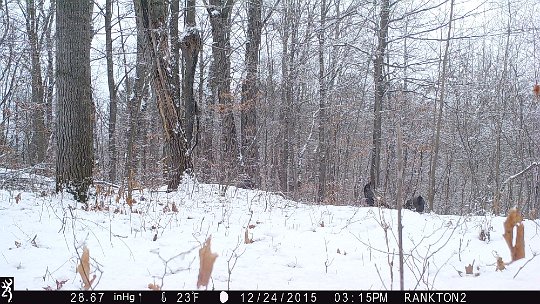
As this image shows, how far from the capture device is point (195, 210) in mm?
5957

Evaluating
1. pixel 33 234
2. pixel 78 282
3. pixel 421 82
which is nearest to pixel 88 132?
pixel 33 234

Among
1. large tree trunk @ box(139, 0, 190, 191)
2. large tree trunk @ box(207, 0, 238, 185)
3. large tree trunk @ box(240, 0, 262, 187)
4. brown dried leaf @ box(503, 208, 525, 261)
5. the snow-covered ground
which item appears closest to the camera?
brown dried leaf @ box(503, 208, 525, 261)

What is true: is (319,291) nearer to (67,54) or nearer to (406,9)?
(67,54)

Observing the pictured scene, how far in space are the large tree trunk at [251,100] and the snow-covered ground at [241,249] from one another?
3.94m

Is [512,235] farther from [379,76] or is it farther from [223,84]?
[379,76]

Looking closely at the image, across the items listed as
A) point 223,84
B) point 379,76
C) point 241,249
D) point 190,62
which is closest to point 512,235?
point 241,249

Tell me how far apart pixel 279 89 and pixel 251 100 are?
1932mm

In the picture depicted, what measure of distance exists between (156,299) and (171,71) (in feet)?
19.4

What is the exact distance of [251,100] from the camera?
10320 mm

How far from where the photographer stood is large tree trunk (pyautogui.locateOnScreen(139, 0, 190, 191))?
24.4 ft

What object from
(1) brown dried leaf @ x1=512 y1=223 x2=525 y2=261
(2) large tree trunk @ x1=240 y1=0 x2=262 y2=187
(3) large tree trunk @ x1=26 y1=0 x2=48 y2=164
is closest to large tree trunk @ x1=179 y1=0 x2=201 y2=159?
(2) large tree trunk @ x1=240 y1=0 x2=262 y2=187

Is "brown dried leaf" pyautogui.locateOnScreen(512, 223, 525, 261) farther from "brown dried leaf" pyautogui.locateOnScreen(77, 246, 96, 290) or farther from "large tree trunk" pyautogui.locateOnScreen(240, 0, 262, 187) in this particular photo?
"large tree trunk" pyautogui.locateOnScreen(240, 0, 262, 187)

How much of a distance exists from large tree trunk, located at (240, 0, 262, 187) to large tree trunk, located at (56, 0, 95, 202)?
440 centimetres

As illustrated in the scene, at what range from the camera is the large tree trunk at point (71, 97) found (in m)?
5.83
